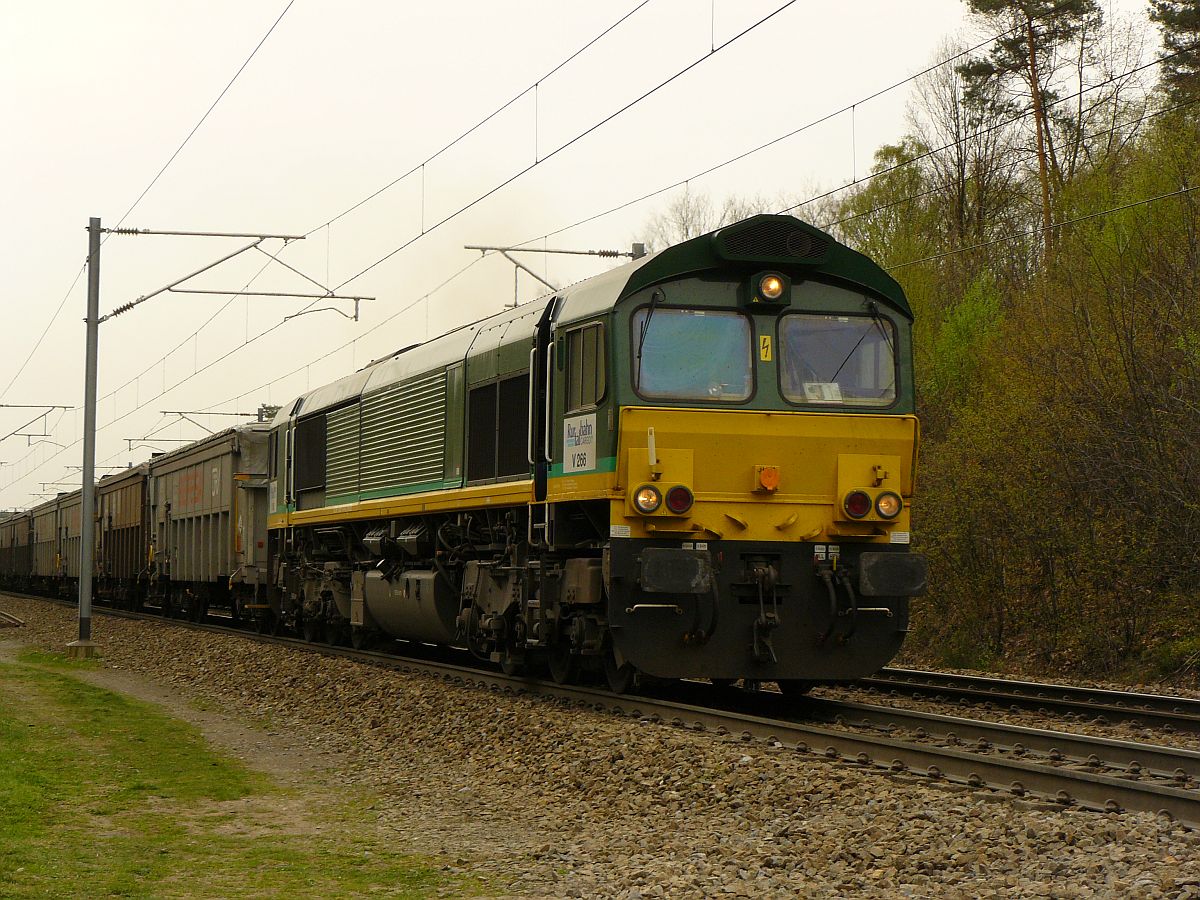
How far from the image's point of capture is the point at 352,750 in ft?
39.3

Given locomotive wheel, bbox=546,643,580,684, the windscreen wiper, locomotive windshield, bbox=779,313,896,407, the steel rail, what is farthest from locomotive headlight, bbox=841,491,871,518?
locomotive wheel, bbox=546,643,580,684

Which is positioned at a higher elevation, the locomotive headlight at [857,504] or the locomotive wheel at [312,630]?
the locomotive headlight at [857,504]

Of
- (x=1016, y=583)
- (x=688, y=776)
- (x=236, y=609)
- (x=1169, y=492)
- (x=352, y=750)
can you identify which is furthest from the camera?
(x=236, y=609)

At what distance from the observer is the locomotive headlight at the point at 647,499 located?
11.5 m

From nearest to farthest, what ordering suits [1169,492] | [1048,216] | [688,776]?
[688,776], [1169,492], [1048,216]

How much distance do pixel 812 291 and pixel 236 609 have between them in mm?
18683

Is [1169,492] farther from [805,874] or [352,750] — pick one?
[805,874]

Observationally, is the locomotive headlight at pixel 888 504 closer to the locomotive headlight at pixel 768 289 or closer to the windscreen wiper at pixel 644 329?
the locomotive headlight at pixel 768 289

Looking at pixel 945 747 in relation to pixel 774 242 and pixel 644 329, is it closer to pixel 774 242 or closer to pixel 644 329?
pixel 644 329

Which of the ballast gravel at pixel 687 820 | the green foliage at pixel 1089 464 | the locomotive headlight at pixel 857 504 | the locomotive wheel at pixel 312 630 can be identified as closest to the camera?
the ballast gravel at pixel 687 820

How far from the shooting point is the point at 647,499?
11531mm

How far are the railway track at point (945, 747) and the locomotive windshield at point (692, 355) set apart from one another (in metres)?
2.61

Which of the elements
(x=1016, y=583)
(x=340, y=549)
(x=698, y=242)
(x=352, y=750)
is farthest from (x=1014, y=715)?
(x=340, y=549)

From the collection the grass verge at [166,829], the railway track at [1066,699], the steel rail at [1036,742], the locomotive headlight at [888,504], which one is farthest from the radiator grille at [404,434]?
the steel rail at [1036,742]
